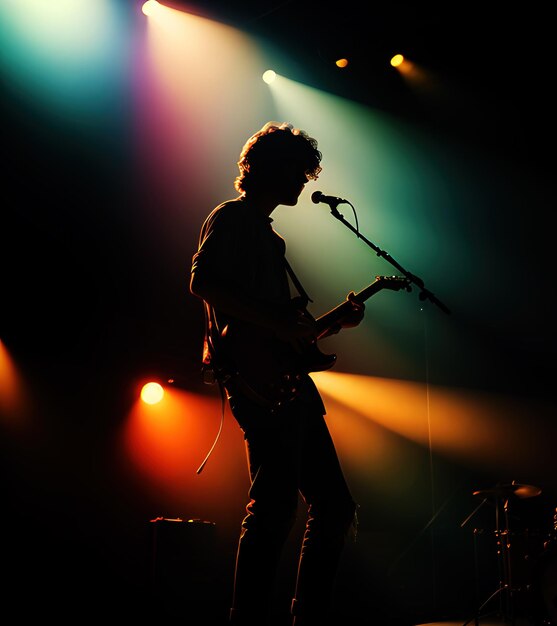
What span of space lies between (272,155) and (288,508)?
51.9 inches

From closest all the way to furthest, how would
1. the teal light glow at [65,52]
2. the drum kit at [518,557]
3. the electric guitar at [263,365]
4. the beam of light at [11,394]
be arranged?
the electric guitar at [263,365] → the beam of light at [11,394] → the teal light glow at [65,52] → the drum kit at [518,557]

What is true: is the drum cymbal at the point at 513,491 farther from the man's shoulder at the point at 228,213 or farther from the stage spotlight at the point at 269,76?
the stage spotlight at the point at 269,76

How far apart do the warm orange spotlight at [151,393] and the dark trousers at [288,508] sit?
202 cm

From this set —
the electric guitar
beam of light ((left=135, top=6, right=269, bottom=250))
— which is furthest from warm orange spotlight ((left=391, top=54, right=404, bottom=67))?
Answer: the electric guitar

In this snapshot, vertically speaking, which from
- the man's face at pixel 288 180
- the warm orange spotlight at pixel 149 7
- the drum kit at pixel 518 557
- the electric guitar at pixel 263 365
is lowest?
the drum kit at pixel 518 557

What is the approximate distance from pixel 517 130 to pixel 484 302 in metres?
1.50

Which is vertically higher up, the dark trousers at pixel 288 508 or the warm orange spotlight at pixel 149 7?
the warm orange spotlight at pixel 149 7

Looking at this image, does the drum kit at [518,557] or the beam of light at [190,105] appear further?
the beam of light at [190,105]

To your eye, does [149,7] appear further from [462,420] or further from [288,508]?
[462,420]

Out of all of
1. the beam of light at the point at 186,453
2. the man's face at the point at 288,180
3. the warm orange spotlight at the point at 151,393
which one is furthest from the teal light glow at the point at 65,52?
the man's face at the point at 288,180

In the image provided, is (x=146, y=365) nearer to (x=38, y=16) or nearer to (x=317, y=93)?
(x=38, y=16)

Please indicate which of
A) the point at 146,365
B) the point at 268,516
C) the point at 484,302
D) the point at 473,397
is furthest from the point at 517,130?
the point at 268,516

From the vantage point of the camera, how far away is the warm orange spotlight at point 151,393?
3939 mm

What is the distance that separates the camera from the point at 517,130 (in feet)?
17.7
